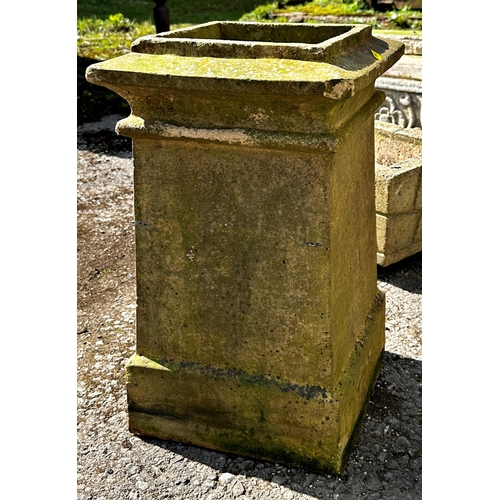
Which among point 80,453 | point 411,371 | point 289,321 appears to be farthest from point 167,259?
point 411,371

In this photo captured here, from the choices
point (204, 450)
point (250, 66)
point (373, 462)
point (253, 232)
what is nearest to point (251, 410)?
point (204, 450)

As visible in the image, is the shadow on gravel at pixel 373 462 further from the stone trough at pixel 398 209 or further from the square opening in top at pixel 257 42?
the square opening in top at pixel 257 42

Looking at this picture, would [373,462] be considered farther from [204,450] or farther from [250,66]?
[250,66]

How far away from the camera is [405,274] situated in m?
4.39

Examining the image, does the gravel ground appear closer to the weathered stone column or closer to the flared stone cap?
the weathered stone column

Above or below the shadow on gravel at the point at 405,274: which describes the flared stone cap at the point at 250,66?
above

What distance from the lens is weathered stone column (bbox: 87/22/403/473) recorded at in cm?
234

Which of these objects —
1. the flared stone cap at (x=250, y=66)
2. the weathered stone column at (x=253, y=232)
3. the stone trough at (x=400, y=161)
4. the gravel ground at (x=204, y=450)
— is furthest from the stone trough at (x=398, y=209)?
the flared stone cap at (x=250, y=66)

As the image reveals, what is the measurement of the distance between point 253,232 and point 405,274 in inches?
82.1

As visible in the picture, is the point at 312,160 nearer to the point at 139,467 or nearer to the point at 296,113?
the point at 296,113

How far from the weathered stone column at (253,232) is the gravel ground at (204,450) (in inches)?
3.5

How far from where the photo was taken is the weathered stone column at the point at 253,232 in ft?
7.68

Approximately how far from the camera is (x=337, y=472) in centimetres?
270

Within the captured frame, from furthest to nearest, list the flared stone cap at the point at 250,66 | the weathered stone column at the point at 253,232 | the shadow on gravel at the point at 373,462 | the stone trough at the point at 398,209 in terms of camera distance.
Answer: the stone trough at the point at 398,209, the shadow on gravel at the point at 373,462, the weathered stone column at the point at 253,232, the flared stone cap at the point at 250,66
